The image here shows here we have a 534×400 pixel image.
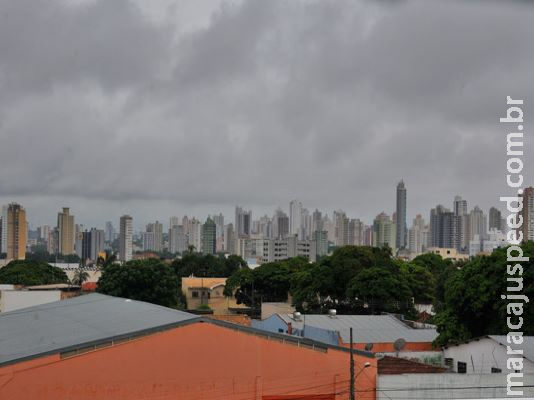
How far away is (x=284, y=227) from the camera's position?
127 m

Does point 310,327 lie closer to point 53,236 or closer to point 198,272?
point 198,272

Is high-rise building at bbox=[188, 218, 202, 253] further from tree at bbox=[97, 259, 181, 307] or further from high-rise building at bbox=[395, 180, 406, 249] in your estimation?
tree at bbox=[97, 259, 181, 307]

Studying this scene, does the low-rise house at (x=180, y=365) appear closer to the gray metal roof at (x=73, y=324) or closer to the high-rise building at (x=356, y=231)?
the gray metal roof at (x=73, y=324)

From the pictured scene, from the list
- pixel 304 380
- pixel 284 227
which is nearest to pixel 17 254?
pixel 284 227

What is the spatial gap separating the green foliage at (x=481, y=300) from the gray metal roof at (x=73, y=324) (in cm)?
629

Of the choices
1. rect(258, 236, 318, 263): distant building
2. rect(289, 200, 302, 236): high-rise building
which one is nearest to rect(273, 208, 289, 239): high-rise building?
rect(289, 200, 302, 236): high-rise building

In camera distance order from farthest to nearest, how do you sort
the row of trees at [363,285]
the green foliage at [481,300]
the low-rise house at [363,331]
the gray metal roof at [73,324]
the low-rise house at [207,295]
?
1. the low-rise house at [207,295]
2. the low-rise house at [363,331]
3. the row of trees at [363,285]
4. the green foliage at [481,300]
5. the gray metal roof at [73,324]

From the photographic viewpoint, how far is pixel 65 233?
108750 mm

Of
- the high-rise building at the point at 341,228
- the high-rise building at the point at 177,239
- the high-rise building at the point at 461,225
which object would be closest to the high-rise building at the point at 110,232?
the high-rise building at the point at 177,239

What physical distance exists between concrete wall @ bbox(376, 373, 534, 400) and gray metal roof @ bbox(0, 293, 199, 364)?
9.23 ft

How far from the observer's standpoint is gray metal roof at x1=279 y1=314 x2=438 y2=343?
15.5 m

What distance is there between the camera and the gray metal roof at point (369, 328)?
15.5 m

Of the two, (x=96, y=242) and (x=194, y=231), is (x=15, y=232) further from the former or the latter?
(x=194, y=231)

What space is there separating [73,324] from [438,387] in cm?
562
